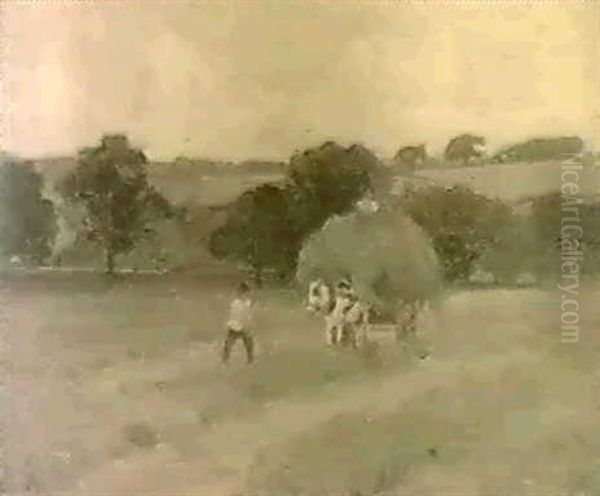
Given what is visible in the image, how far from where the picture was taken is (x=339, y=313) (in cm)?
108

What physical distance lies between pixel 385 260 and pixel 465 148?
5.7 inches

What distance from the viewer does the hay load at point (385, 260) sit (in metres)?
1.09

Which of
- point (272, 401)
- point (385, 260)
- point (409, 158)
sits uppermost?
point (409, 158)

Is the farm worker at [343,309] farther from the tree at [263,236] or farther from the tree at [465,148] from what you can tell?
the tree at [465,148]

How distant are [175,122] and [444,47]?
0.96ft

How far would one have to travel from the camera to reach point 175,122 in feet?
3.56

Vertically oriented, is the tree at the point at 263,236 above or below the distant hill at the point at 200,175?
below

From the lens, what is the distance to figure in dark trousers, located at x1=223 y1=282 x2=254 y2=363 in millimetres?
1074

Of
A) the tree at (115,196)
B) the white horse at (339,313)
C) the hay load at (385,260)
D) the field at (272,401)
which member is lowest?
the field at (272,401)

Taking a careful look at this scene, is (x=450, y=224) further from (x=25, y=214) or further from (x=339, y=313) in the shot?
(x=25, y=214)

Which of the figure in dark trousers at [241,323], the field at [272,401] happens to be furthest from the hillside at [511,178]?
the figure in dark trousers at [241,323]

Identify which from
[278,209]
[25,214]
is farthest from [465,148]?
[25,214]

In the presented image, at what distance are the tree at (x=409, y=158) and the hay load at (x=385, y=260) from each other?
45 millimetres

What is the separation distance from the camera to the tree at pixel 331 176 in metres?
1.08
